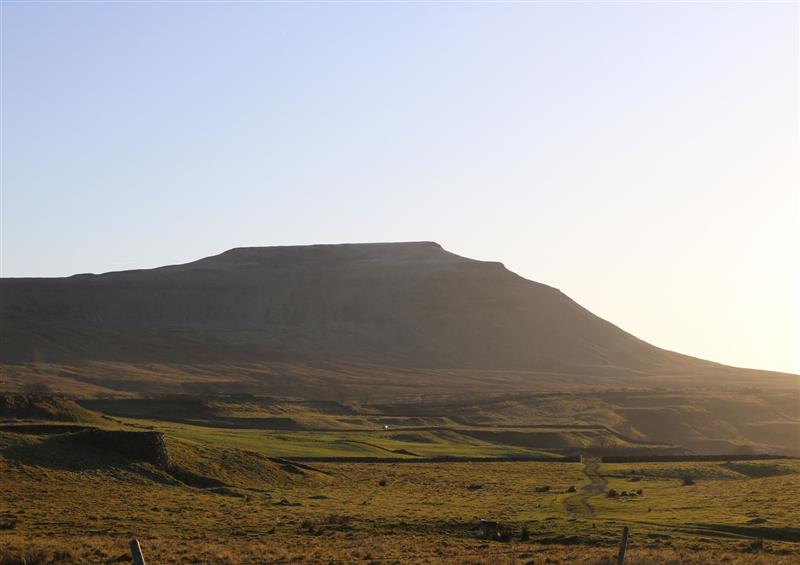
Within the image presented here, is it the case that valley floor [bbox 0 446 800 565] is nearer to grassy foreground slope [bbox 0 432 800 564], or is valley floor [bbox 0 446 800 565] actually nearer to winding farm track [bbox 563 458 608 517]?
grassy foreground slope [bbox 0 432 800 564]

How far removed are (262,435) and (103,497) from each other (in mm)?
46734

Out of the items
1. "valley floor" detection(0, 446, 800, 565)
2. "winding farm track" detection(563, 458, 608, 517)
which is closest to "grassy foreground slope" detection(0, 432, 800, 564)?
"valley floor" detection(0, 446, 800, 565)

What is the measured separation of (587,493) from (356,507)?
16.2 meters

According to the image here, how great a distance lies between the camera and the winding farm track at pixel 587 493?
51.7m

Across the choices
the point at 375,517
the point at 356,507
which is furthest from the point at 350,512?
the point at 356,507

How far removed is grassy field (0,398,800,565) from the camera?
3547cm

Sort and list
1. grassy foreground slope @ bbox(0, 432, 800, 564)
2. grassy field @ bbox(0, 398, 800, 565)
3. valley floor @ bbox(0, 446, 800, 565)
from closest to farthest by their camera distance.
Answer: valley floor @ bbox(0, 446, 800, 565) < grassy foreground slope @ bbox(0, 432, 800, 564) < grassy field @ bbox(0, 398, 800, 565)

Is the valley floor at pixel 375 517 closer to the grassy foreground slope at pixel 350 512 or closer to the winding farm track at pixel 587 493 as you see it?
the grassy foreground slope at pixel 350 512

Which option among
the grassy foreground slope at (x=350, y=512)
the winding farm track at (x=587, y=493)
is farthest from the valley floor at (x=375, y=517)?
the winding farm track at (x=587, y=493)

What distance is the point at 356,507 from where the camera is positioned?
5184 centimetres

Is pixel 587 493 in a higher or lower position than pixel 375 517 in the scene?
lower

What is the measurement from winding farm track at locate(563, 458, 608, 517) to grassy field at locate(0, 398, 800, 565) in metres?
0.16

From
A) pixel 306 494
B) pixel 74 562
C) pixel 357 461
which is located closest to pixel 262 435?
pixel 357 461

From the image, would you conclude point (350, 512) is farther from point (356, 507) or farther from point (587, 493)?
point (587, 493)
